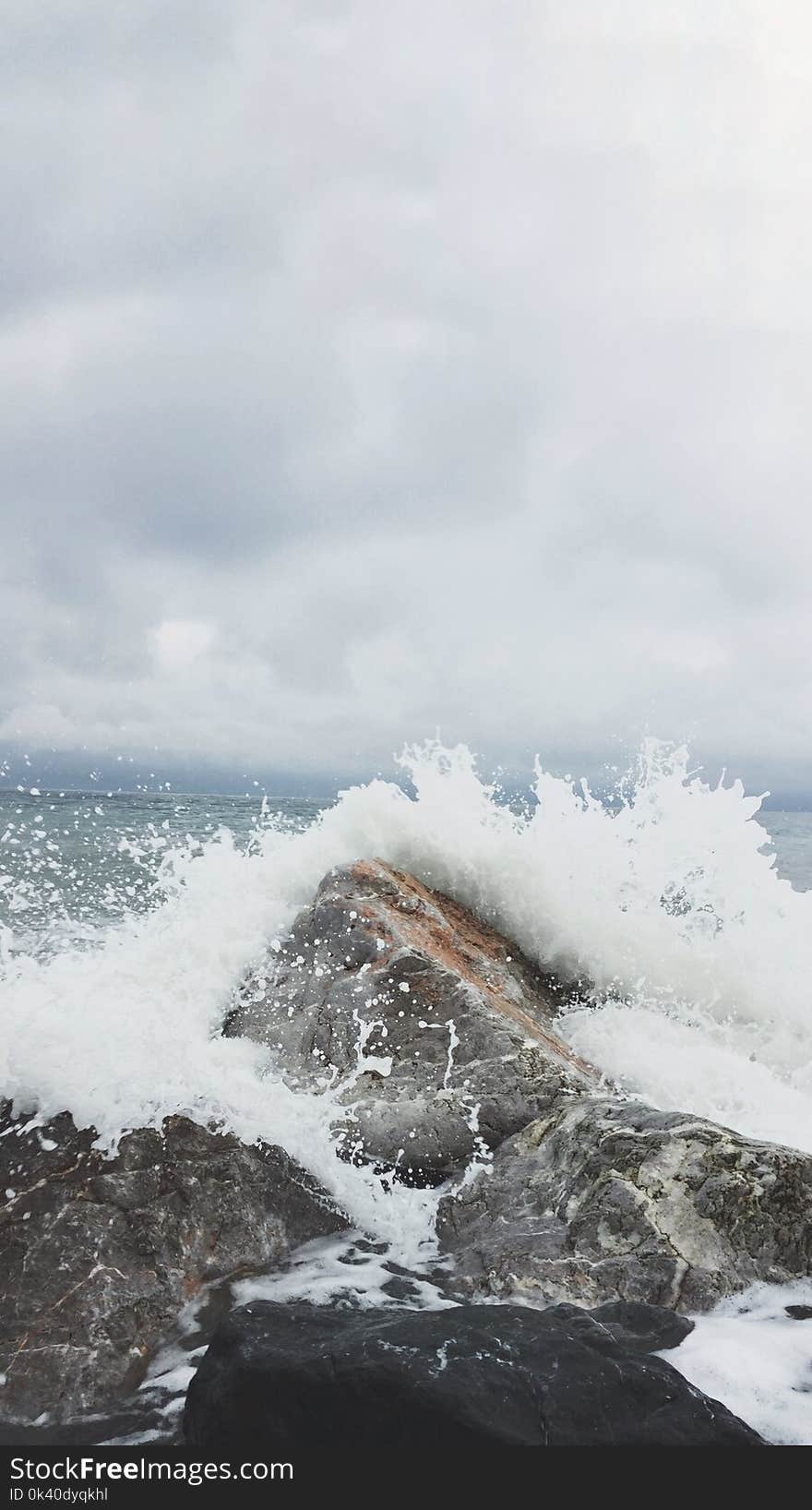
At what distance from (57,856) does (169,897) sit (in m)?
9.63

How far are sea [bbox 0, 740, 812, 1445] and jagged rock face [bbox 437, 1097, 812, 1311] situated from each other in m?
0.16

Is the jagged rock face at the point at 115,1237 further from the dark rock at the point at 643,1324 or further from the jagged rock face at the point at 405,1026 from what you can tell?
the dark rock at the point at 643,1324

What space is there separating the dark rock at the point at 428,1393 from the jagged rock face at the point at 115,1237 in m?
0.81

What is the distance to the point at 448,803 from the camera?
8242 mm

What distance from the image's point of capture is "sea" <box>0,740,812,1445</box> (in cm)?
357

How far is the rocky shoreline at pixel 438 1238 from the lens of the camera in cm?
244

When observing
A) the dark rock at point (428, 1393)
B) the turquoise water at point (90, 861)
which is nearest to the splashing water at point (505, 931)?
the turquoise water at point (90, 861)

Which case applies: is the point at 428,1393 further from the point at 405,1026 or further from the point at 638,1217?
the point at 405,1026

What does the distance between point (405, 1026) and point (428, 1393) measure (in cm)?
299

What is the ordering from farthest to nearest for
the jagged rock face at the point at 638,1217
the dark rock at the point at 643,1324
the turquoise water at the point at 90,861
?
the turquoise water at the point at 90,861
the jagged rock face at the point at 638,1217
the dark rock at the point at 643,1324

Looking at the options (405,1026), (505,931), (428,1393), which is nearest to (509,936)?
(505,931)

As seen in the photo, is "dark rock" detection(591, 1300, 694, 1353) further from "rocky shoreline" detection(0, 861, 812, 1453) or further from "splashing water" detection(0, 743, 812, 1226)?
"splashing water" detection(0, 743, 812, 1226)

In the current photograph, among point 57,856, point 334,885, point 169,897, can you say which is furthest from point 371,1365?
point 57,856

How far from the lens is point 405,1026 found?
17.6 ft
